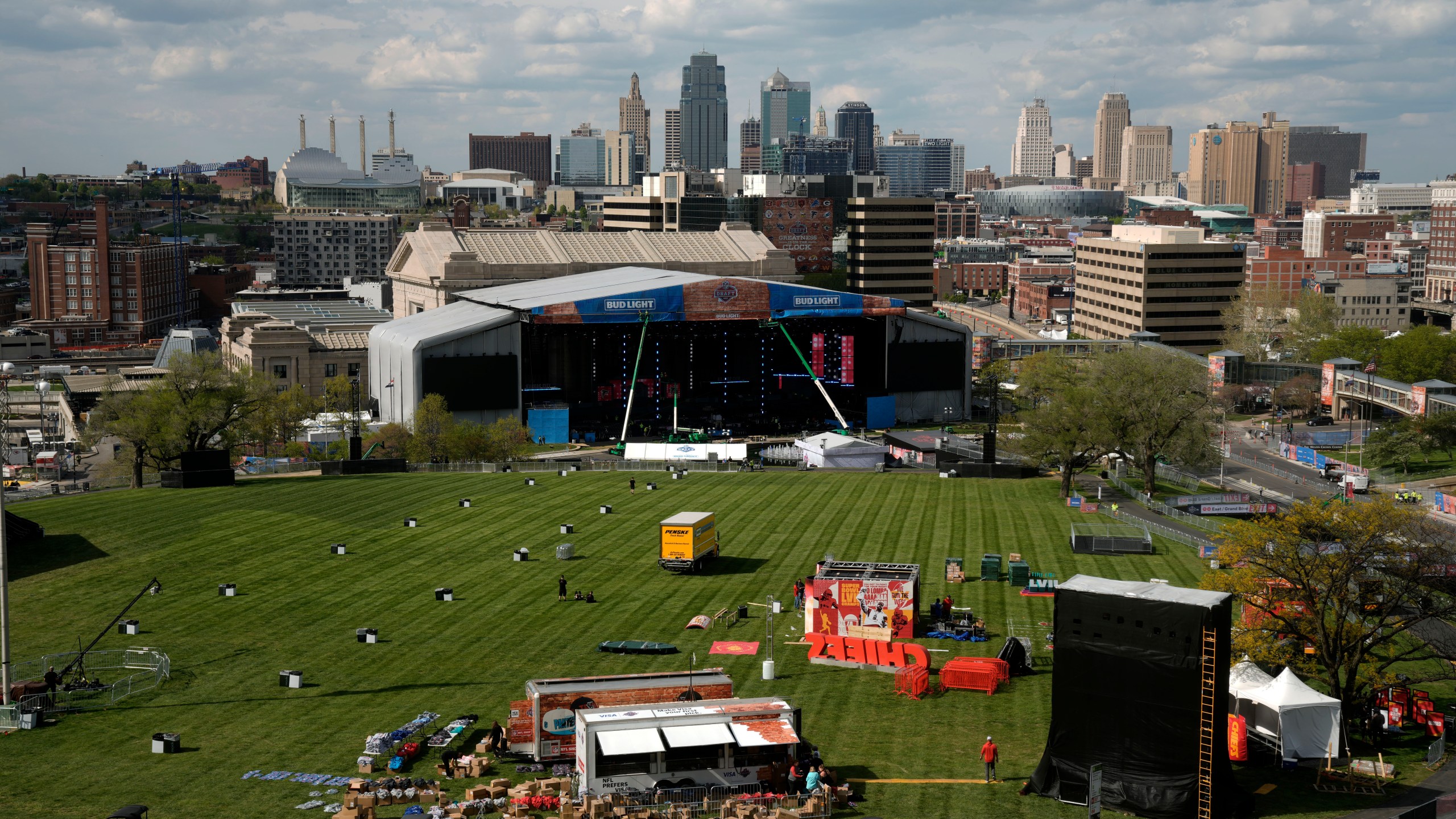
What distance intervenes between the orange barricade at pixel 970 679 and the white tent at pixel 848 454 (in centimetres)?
4719

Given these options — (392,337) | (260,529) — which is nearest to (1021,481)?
(260,529)

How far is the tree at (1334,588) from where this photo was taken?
38.4m

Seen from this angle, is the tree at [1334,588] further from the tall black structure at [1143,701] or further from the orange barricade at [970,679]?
the tall black structure at [1143,701]

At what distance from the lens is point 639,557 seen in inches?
2224

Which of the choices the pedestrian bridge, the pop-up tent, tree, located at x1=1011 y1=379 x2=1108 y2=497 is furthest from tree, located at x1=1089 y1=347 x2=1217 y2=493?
the pop-up tent

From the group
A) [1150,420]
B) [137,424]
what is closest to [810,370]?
[1150,420]

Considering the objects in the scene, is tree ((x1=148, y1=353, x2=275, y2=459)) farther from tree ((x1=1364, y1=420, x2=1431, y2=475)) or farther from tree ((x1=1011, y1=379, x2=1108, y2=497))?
tree ((x1=1364, y1=420, x2=1431, y2=475))

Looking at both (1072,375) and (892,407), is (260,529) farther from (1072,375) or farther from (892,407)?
(892,407)

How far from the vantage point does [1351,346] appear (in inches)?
5536

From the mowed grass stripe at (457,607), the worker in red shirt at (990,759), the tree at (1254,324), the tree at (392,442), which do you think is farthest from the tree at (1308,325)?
the worker in red shirt at (990,759)

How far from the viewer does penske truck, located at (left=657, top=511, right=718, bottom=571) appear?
53250 mm

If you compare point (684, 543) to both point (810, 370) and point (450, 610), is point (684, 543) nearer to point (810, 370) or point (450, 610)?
point (450, 610)

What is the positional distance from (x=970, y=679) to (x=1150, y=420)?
124ft

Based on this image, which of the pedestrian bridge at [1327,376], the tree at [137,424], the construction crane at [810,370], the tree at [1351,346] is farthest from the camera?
the tree at [1351,346]
